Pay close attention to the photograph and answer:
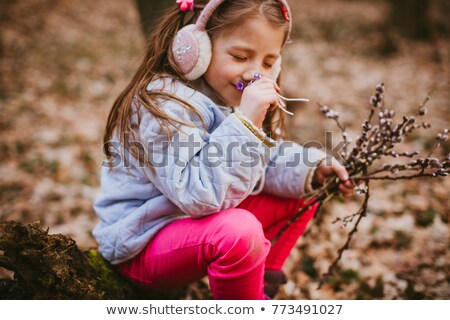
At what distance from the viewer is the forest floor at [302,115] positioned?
2.46 meters

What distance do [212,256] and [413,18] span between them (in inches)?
296

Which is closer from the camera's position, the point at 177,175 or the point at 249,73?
the point at 177,175

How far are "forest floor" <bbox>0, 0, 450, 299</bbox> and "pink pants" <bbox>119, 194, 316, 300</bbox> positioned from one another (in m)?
0.45

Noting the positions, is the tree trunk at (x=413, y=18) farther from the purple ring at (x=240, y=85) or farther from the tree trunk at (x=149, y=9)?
the purple ring at (x=240, y=85)

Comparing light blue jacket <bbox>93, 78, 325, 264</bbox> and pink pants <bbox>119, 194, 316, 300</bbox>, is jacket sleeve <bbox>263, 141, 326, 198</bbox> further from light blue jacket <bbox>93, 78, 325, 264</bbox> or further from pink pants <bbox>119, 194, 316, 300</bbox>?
pink pants <bbox>119, 194, 316, 300</bbox>

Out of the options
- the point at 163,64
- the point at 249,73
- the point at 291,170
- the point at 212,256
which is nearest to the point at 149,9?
the point at 163,64

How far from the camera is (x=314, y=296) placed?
223 cm

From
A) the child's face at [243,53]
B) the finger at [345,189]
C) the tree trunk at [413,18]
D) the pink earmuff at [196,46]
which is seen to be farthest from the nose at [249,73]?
the tree trunk at [413,18]

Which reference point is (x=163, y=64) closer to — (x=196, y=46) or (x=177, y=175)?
(x=196, y=46)

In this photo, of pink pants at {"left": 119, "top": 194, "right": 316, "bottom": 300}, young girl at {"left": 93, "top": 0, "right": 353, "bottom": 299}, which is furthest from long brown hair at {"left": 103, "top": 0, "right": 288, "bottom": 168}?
pink pants at {"left": 119, "top": 194, "right": 316, "bottom": 300}

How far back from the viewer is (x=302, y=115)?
4.49 metres

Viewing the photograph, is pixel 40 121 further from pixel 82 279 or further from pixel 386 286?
pixel 386 286

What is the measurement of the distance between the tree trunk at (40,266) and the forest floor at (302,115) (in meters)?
0.82
